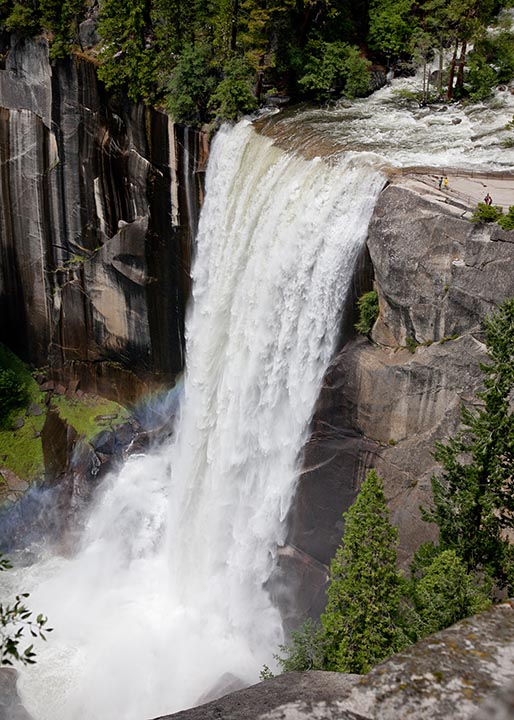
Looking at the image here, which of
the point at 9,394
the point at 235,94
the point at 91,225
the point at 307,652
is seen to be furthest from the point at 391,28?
the point at 307,652

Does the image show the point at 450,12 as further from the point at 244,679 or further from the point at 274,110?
the point at 244,679

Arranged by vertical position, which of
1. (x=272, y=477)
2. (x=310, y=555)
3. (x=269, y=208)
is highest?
(x=269, y=208)

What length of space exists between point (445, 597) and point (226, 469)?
12144mm

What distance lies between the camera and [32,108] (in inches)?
1379

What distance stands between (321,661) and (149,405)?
18966 millimetres

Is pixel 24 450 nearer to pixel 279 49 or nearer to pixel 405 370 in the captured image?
pixel 405 370

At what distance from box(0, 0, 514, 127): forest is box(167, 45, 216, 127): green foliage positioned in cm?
4

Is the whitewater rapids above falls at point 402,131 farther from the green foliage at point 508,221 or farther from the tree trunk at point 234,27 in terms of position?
the green foliage at point 508,221

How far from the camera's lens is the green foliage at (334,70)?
2972 cm

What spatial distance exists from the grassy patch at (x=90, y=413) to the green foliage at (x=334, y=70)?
17.7 m

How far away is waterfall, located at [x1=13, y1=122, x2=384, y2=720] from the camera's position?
22141mm

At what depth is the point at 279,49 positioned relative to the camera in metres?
29.9

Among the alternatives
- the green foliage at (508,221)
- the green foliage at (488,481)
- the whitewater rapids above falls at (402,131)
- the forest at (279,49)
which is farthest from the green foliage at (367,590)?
the forest at (279,49)

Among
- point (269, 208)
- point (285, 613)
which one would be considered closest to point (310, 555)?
point (285, 613)
